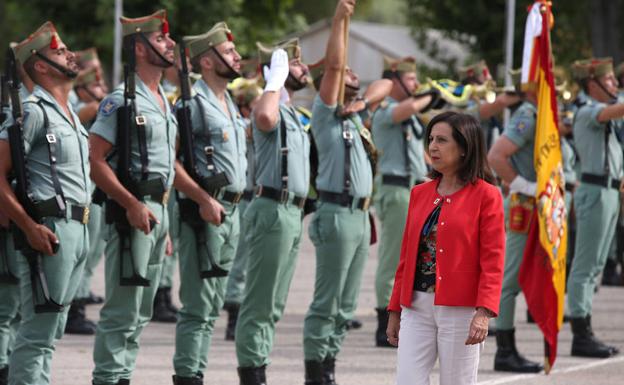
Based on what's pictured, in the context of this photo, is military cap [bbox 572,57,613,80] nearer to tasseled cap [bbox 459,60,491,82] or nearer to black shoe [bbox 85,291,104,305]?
tasseled cap [bbox 459,60,491,82]

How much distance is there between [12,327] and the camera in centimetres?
862

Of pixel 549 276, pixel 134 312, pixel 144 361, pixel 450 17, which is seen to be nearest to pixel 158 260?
pixel 134 312

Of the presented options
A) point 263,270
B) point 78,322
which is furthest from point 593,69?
point 78,322

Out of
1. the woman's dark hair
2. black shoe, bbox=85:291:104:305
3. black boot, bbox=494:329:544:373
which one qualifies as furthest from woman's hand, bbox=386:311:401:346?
black shoe, bbox=85:291:104:305

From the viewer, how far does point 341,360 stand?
10273 mm

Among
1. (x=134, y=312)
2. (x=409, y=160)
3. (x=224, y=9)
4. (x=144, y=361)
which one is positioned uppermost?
(x=224, y=9)

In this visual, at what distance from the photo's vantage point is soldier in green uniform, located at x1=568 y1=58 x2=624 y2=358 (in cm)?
1088

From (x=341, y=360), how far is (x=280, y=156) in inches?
91.4

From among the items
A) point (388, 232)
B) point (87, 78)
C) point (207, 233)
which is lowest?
point (388, 232)

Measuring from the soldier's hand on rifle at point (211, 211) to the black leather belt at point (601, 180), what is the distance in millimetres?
3959

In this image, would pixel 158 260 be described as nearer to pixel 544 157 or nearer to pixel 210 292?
pixel 210 292

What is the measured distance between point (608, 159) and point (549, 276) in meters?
1.70

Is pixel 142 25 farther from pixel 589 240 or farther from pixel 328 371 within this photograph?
pixel 589 240

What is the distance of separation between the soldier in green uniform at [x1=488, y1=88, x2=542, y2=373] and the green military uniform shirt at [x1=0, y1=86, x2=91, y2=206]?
3809mm
